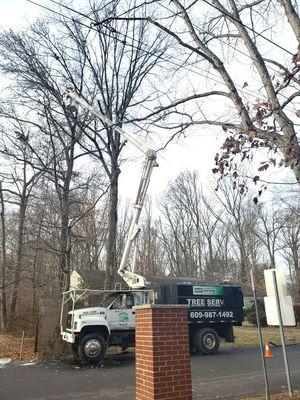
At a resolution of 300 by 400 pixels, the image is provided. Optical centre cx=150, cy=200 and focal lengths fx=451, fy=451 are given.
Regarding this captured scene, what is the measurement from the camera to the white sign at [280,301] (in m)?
8.62

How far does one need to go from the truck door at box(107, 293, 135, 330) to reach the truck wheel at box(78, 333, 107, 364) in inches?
28.6

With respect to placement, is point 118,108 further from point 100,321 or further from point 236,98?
point 236,98

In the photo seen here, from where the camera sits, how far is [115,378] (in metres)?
12.5

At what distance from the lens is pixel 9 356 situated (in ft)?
58.0

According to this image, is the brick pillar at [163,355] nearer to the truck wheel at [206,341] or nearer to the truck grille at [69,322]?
the truck grille at [69,322]

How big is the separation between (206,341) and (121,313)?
4.07 meters

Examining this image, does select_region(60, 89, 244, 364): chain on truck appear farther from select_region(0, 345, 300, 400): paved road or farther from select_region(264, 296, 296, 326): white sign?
select_region(264, 296, 296, 326): white sign

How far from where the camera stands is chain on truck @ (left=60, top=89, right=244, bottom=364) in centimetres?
1466

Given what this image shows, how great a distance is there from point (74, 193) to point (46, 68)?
722 centimetres

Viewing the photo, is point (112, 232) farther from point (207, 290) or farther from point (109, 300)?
point (207, 290)

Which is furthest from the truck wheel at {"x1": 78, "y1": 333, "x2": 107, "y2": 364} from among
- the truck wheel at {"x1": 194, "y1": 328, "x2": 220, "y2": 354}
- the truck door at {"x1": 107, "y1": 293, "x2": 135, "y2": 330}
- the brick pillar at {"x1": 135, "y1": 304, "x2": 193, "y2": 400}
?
the brick pillar at {"x1": 135, "y1": 304, "x2": 193, "y2": 400}

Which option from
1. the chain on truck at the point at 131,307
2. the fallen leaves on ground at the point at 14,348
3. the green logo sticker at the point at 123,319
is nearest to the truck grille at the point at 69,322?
the chain on truck at the point at 131,307

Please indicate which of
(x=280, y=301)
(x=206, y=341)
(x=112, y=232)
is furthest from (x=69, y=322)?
(x=280, y=301)

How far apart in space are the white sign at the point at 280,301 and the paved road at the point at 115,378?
84.6 inches
